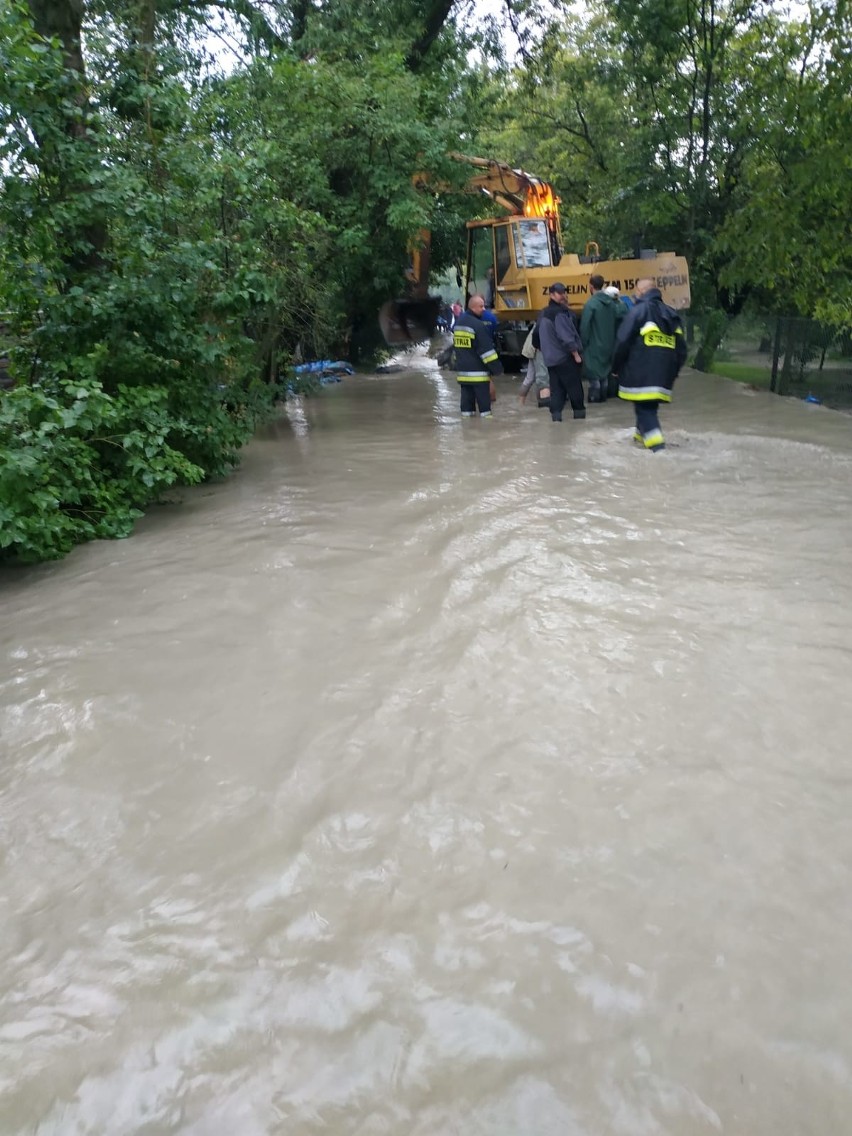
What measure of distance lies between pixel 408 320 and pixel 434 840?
21.2 metres

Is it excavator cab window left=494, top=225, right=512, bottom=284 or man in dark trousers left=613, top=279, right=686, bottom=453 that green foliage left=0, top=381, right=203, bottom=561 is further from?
excavator cab window left=494, top=225, right=512, bottom=284

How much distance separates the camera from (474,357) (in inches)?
488

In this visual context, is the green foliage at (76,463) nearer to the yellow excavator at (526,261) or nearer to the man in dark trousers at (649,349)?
the man in dark trousers at (649,349)

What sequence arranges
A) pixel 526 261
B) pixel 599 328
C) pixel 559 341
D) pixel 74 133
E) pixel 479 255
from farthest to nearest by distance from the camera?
1. pixel 479 255
2. pixel 526 261
3. pixel 599 328
4. pixel 559 341
5. pixel 74 133

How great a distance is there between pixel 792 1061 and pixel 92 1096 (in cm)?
186

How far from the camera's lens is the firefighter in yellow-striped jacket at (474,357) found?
12.2 m

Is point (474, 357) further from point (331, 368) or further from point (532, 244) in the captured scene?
point (331, 368)

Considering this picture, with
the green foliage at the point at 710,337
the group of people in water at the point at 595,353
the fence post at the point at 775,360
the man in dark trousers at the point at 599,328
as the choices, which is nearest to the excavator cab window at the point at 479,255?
the group of people in water at the point at 595,353

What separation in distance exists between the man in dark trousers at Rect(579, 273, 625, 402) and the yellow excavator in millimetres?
2322

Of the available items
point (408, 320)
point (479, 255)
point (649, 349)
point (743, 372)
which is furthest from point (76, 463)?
point (408, 320)

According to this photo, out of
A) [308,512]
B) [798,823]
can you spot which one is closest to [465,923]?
[798,823]

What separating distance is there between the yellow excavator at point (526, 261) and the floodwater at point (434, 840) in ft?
30.8

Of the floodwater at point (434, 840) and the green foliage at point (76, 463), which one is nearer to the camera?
the floodwater at point (434, 840)

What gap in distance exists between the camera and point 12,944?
283 centimetres
